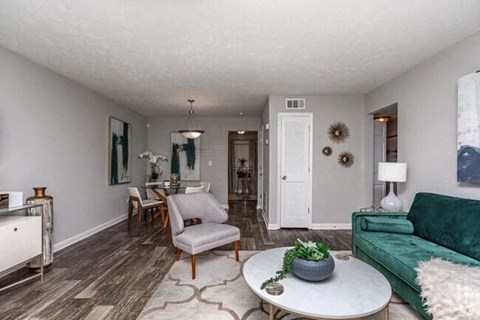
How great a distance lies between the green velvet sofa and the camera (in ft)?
6.61

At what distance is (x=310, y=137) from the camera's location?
15.4ft

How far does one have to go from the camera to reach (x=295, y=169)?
15.4ft

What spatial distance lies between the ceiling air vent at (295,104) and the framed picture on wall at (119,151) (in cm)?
344

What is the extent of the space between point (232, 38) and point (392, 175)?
8.44 ft

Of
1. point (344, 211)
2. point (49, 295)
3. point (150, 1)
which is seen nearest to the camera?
point (150, 1)

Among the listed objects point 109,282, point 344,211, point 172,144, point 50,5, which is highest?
point 50,5

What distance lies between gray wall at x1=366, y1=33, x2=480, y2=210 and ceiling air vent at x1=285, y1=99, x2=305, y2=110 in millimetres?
1441

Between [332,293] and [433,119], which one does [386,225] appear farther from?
[332,293]

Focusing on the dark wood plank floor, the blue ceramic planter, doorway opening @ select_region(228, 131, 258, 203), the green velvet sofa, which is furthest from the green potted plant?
doorway opening @ select_region(228, 131, 258, 203)

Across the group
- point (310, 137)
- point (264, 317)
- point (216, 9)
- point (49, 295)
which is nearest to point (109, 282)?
point (49, 295)

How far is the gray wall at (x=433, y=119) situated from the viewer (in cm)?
258

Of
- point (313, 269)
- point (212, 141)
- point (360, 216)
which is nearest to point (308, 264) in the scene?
point (313, 269)

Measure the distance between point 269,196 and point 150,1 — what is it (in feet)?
11.8

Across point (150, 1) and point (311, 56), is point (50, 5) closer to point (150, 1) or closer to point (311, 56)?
point (150, 1)
